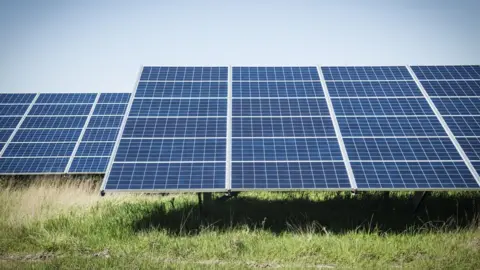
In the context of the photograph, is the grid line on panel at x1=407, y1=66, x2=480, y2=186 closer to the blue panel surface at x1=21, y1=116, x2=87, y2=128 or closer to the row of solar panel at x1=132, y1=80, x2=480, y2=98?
the row of solar panel at x1=132, y1=80, x2=480, y2=98

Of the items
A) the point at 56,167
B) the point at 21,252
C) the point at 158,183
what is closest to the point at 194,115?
the point at 158,183

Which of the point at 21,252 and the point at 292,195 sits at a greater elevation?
the point at 21,252

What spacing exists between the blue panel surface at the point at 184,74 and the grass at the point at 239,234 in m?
4.73

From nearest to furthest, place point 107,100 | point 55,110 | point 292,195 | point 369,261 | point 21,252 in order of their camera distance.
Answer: point 369,261, point 21,252, point 292,195, point 55,110, point 107,100

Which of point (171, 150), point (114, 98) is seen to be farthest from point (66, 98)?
point (171, 150)

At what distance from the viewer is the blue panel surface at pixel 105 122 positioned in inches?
811

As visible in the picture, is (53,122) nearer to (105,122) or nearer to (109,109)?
(105,122)

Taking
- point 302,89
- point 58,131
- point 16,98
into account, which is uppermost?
point 302,89

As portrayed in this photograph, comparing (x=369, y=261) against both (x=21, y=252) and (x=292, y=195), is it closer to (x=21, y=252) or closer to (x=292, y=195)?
(x=292, y=195)

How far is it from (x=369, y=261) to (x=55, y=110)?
19.6 meters

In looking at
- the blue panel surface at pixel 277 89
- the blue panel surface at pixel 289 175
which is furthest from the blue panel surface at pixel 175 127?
the blue panel surface at pixel 277 89

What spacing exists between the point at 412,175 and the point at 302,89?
525cm

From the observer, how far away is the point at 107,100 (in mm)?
23375

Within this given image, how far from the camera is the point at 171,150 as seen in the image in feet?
36.2
